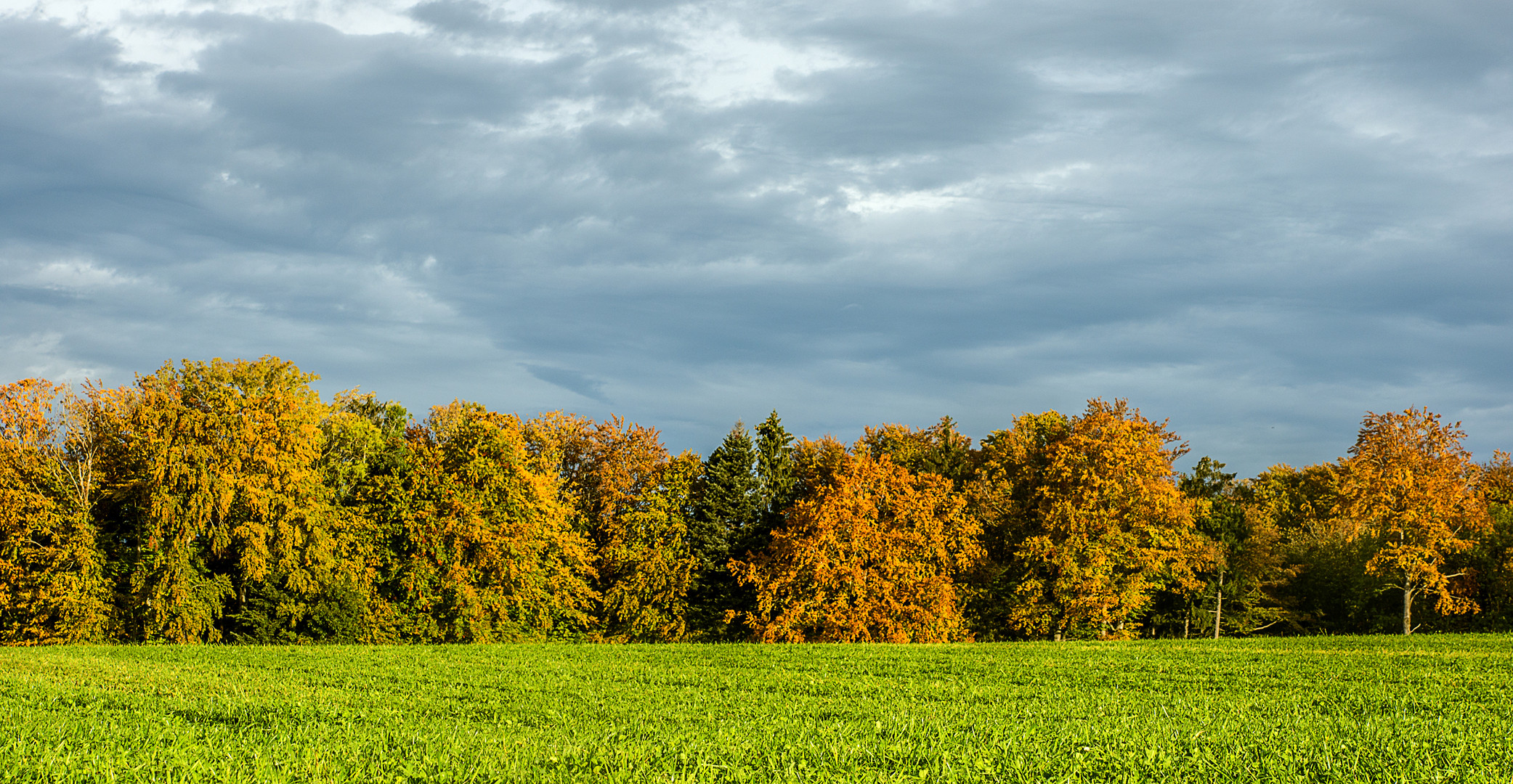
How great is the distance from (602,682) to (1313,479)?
57882 mm

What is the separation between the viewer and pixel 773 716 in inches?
510

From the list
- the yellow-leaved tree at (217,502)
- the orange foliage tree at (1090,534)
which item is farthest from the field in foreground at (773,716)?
the orange foliage tree at (1090,534)

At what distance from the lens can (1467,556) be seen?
4591 cm

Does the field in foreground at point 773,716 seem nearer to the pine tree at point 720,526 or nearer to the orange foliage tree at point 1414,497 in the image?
the orange foliage tree at point 1414,497

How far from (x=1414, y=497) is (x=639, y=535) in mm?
34885

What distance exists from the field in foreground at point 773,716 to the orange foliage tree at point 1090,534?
51.3ft

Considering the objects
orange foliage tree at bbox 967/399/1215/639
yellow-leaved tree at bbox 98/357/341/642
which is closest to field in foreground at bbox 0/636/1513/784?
yellow-leaved tree at bbox 98/357/341/642

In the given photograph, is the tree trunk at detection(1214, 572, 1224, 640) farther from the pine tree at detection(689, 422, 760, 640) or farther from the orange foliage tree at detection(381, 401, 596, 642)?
the orange foliage tree at detection(381, 401, 596, 642)

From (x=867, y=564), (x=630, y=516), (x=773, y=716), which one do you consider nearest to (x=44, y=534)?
(x=630, y=516)

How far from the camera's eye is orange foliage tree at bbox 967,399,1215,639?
1703 inches

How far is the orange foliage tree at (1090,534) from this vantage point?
43.2 metres

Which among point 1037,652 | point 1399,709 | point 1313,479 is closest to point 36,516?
point 1037,652

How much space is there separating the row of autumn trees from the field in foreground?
45.2ft

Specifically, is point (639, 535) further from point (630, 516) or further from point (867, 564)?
point (867, 564)
